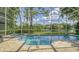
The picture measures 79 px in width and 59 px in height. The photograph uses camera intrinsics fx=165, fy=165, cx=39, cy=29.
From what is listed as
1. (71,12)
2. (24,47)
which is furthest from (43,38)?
(71,12)

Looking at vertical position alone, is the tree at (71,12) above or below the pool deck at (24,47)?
above

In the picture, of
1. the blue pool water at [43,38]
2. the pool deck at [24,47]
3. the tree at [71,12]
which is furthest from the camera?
the blue pool water at [43,38]

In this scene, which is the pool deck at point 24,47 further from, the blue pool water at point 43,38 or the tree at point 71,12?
the tree at point 71,12

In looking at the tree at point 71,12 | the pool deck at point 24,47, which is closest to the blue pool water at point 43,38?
the pool deck at point 24,47

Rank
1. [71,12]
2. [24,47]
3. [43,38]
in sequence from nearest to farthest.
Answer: [24,47], [71,12], [43,38]

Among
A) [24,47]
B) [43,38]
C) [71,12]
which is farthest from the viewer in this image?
[43,38]

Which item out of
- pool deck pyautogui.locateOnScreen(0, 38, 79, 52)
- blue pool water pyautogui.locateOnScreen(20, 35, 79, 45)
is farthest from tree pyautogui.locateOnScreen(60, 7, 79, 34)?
pool deck pyautogui.locateOnScreen(0, 38, 79, 52)

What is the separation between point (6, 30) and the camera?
31.0 ft

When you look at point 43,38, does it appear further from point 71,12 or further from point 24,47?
point 71,12

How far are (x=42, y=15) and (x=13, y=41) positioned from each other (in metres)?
2.30

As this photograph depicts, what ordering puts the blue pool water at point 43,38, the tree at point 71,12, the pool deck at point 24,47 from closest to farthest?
the pool deck at point 24,47 → the tree at point 71,12 → the blue pool water at point 43,38
